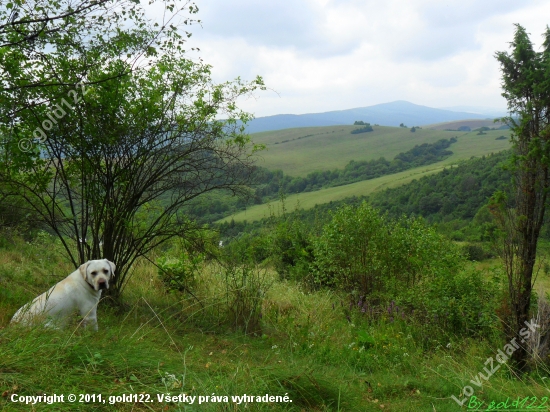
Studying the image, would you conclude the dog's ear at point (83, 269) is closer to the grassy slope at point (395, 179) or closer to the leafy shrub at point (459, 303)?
the leafy shrub at point (459, 303)

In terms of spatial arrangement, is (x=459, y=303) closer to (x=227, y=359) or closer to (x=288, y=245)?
(x=227, y=359)

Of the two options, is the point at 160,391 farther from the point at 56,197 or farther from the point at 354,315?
the point at 354,315

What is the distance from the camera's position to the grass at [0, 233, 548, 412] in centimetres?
340

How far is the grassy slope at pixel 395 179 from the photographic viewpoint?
73800 mm

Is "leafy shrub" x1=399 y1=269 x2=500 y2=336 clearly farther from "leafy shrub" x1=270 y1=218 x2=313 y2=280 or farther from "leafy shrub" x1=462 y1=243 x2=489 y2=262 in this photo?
"leafy shrub" x1=462 y1=243 x2=489 y2=262

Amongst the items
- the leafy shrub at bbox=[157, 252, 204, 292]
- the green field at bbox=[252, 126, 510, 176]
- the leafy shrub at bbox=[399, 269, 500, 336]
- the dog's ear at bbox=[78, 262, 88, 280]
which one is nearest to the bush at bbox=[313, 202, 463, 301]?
the leafy shrub at bbox=[399, 269, 500, 336]

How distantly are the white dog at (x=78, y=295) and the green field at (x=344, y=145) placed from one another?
353 ft

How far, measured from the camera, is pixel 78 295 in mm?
5262

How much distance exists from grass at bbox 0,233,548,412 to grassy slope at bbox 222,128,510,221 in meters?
36.4

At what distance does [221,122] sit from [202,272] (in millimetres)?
3531

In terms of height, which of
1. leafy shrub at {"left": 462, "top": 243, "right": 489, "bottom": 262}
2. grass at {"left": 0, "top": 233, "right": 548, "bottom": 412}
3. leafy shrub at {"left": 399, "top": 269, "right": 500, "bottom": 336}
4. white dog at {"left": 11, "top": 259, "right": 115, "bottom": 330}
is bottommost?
leafy shrub at {"left": 462, "top": 243, "right": 489, "bottom": 262}

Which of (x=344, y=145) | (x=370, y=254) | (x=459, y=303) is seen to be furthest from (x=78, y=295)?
(x=344, y=145)

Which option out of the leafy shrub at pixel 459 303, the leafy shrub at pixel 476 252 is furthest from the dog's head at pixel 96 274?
the leafy shrub at pixel 476 252

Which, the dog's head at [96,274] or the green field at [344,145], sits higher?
the green field at [344,145]
